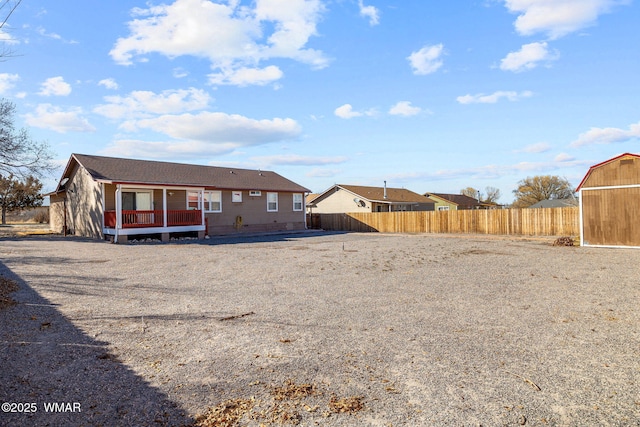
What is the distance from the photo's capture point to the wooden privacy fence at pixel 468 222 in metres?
22.3

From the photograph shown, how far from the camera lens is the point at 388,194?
41.6 metres

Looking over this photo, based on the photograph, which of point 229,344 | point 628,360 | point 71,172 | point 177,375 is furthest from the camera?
point 71,172

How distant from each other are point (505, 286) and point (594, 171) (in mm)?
11492

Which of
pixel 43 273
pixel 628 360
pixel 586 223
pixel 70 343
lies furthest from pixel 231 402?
pixel 586 223

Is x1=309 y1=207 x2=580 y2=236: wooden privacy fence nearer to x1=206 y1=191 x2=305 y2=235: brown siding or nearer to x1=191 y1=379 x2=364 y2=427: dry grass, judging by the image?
x1=206 y1=191 x2=305 y2=235: brown siding

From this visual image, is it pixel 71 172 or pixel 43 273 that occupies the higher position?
pixel 71 172

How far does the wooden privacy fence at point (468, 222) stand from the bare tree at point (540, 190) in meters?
35.4

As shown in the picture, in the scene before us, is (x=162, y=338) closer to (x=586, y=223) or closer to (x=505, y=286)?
(x=505, y=286)

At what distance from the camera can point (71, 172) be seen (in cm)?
2319

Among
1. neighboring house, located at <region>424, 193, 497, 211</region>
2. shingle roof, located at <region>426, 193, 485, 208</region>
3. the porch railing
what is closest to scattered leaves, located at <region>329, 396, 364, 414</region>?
the porch railing

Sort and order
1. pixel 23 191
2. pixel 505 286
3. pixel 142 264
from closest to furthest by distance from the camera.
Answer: pixel 505 286 < pixel 142 264 < pixel 23 191

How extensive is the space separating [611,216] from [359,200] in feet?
73.6

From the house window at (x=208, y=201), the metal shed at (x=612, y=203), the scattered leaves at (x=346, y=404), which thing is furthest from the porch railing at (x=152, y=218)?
the metal shed at (x=612, y=203)

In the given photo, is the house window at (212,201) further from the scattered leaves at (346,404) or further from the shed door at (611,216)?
the scattered leaves at (346,404)
